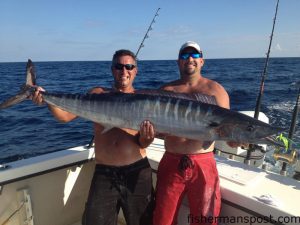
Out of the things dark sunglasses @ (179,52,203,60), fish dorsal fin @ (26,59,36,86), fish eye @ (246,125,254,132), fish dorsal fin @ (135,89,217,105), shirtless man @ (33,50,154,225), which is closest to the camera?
fish eye @ (246,125,254,132)

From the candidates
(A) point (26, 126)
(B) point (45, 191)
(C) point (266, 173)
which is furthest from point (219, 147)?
(A) point (26, 126)

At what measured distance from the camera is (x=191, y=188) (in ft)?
10.5

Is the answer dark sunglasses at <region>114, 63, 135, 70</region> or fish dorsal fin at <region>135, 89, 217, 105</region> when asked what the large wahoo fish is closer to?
fish dorsal fin at <region>135, 89, 217, 105</region>

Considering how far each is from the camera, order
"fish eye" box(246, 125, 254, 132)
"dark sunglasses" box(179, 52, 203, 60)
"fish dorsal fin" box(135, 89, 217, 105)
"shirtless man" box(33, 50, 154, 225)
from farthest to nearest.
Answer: "dark sunglasses" box(179, 52, 203, 60) → "shirtless man" box(33, 50, 154, 225) → "fish dorsal fin" box(135, 89, 217, 105) → "fish eye" box(246, 125, 254, 132)

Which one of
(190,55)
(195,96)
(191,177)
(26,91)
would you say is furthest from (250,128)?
(26,91)

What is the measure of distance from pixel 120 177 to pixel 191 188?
0.75 meters

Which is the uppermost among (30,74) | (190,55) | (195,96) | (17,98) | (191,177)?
(190,55)

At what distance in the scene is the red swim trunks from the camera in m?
3.08

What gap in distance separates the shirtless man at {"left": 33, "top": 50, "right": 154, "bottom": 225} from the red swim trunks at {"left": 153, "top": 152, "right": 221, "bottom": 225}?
189 mm

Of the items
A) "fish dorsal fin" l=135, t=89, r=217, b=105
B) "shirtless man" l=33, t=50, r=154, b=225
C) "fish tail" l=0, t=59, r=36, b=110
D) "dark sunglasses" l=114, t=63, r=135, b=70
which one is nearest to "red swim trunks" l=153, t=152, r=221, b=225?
"shirtless man" l=33, t=50, r=154, b=225

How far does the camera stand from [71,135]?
10680 mm

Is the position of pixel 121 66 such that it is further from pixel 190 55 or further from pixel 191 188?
pixel 191 188

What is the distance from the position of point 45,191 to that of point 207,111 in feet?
7.38

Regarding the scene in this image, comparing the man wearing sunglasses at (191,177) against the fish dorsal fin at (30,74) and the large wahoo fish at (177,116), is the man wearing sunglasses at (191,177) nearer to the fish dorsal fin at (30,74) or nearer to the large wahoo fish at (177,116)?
the large wahoo fish at (177,116)
